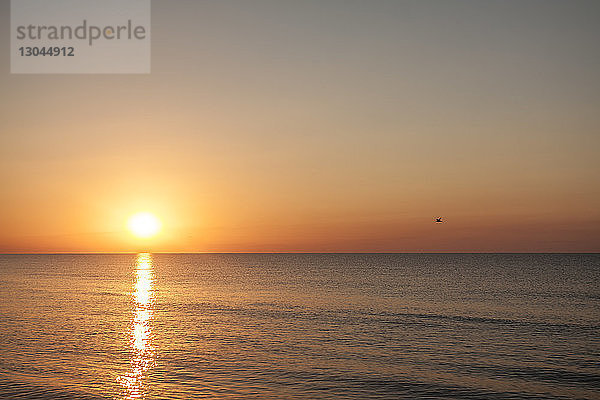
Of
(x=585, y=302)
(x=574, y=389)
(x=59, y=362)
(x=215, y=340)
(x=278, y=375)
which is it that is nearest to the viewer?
(x=574, y=389)

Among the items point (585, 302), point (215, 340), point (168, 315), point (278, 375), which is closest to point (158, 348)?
point (215, 340)

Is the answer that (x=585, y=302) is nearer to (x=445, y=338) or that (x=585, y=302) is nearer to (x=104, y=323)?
(x=445, y=338)

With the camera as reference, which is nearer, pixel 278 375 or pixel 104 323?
pixel 278 375

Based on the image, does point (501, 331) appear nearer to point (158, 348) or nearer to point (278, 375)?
point (278, 375)

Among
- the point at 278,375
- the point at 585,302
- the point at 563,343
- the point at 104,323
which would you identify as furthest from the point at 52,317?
the point at 585,302

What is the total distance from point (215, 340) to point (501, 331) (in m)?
31.1

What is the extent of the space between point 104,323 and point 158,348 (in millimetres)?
19643

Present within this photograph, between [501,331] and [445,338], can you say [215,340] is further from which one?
[501,331]

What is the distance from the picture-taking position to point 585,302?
94.7m

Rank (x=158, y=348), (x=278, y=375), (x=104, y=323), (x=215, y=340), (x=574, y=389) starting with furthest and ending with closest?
(x=104, y=323) → (x=215, y=340) → (x=158, y=348) → (x=278, y=375) → (x=574, y=389)

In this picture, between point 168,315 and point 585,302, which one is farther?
point 585,302

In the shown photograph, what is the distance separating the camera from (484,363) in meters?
46.2

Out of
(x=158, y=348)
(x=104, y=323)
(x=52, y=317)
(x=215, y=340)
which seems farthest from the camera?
(x=52, y=317)

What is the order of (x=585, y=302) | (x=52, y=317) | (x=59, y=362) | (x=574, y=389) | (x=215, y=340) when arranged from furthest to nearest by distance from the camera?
(x=585, y=302)
(x=52, y=317)
(x=215, y=340)
(x=59, y=362)
(x=574, y=389)
